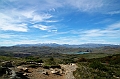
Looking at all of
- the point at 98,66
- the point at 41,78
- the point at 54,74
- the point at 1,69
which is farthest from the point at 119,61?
the point at 1,69

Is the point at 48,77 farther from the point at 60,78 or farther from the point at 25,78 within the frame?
the point at 25,78

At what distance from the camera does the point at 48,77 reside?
2153cm

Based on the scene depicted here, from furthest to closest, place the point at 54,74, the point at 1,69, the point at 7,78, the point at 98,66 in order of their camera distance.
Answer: the point at 98,66
the point at 54,74
the point at 1,69
the point at 7,78

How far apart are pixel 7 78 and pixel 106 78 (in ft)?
34.9

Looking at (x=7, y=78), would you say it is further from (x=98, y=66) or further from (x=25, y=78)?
(x=98, y=66)

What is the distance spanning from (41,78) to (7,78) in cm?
455

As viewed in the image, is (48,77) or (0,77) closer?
(0,77)

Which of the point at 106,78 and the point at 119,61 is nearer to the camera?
the point at 106,78

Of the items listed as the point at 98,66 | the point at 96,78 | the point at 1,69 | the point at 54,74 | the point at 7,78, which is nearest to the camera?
the point at 7,78

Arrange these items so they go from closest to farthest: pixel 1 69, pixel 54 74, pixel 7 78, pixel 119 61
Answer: pixel 7 78, pixel 1 69, pixel 54 74, pixel 119 61

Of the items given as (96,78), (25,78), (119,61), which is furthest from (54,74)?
(119,61)

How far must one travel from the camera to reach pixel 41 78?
816 inches

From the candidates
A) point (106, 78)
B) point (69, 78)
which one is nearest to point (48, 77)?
point (69, 78)

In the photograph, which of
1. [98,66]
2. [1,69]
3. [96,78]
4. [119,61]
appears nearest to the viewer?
[96,78]
